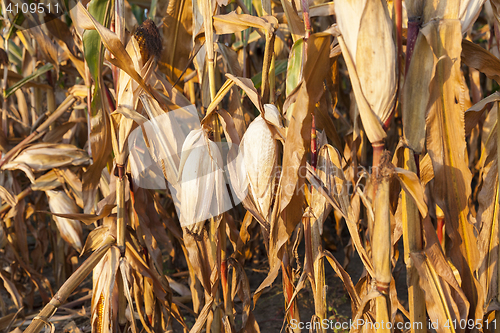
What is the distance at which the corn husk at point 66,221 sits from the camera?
116 centimetres

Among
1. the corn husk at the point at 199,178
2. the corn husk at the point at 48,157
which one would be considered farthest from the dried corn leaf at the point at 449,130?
the corn husk at the point at 48,157

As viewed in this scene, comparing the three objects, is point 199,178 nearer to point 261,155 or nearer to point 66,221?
point 261,155

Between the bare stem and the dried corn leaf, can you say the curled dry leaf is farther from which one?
the bare stem

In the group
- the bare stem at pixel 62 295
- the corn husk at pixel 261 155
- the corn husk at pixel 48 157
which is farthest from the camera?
the corn husk at pixel 48 157

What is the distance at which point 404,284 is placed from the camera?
1417 millimetres

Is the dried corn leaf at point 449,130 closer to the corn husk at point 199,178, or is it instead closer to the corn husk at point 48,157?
the corn husk at point 199,178

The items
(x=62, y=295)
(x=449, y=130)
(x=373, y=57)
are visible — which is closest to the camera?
(x=373, y=57)

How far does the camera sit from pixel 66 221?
1.18 m

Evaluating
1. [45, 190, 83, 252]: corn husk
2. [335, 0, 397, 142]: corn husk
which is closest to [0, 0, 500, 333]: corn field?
[335, 0, 397, 142]: corn husk

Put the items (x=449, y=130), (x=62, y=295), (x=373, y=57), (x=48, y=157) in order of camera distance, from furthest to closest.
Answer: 1. (x=48, y=157)
2. (x=62, y=295)
3. (x=449, y=130)
4. (x=373, y=57)

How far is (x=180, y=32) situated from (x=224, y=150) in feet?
1.17

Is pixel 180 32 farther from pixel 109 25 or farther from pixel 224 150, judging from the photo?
pixel 224 150

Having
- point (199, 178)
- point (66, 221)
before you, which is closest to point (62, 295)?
point (199, 178)

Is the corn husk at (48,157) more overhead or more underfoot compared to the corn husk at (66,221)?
more overhead
